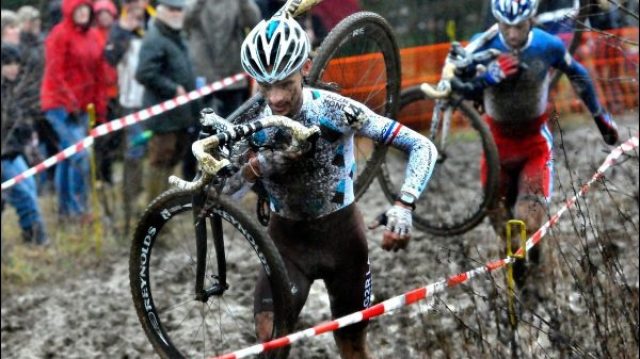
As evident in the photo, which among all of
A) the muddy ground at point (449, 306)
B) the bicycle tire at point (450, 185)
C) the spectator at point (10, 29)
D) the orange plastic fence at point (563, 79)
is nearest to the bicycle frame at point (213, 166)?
the muddy ground at point (449, 306)

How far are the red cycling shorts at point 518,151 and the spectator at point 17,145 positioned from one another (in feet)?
13.9

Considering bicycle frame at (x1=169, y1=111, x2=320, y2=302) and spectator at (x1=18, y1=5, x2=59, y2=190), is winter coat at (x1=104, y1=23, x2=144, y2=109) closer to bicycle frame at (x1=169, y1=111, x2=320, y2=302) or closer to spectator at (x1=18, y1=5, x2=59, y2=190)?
spectator at (x1=18, y1=5, x2=59, y2=190)

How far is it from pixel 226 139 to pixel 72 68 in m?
6.03

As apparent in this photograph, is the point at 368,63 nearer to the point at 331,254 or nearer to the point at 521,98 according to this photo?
the point at 521,98

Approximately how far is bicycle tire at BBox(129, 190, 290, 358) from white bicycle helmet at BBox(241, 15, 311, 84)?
66 cm

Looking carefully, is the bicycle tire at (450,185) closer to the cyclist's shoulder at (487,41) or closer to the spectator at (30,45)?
the cyclist's shoulder at (487,41)

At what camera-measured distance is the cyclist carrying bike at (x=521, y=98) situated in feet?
30.1

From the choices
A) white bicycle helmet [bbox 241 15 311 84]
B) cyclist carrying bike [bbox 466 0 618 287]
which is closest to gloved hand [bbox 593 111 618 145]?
cyclist carrying bike [bbox 466 0 618 287]

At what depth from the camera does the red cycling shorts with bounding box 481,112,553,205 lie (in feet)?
30.9

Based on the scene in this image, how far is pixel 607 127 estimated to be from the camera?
30.9 feet

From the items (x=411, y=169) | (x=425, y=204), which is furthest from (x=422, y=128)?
(x=411, y=169)

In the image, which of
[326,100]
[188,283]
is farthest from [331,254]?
[188,283]

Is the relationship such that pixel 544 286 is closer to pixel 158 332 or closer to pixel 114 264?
pixel 158 332

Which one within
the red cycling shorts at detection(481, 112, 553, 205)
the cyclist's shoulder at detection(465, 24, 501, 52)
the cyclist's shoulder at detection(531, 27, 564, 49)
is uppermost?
the cyclist's shoulder at detection(465, 24, 501, 52)
